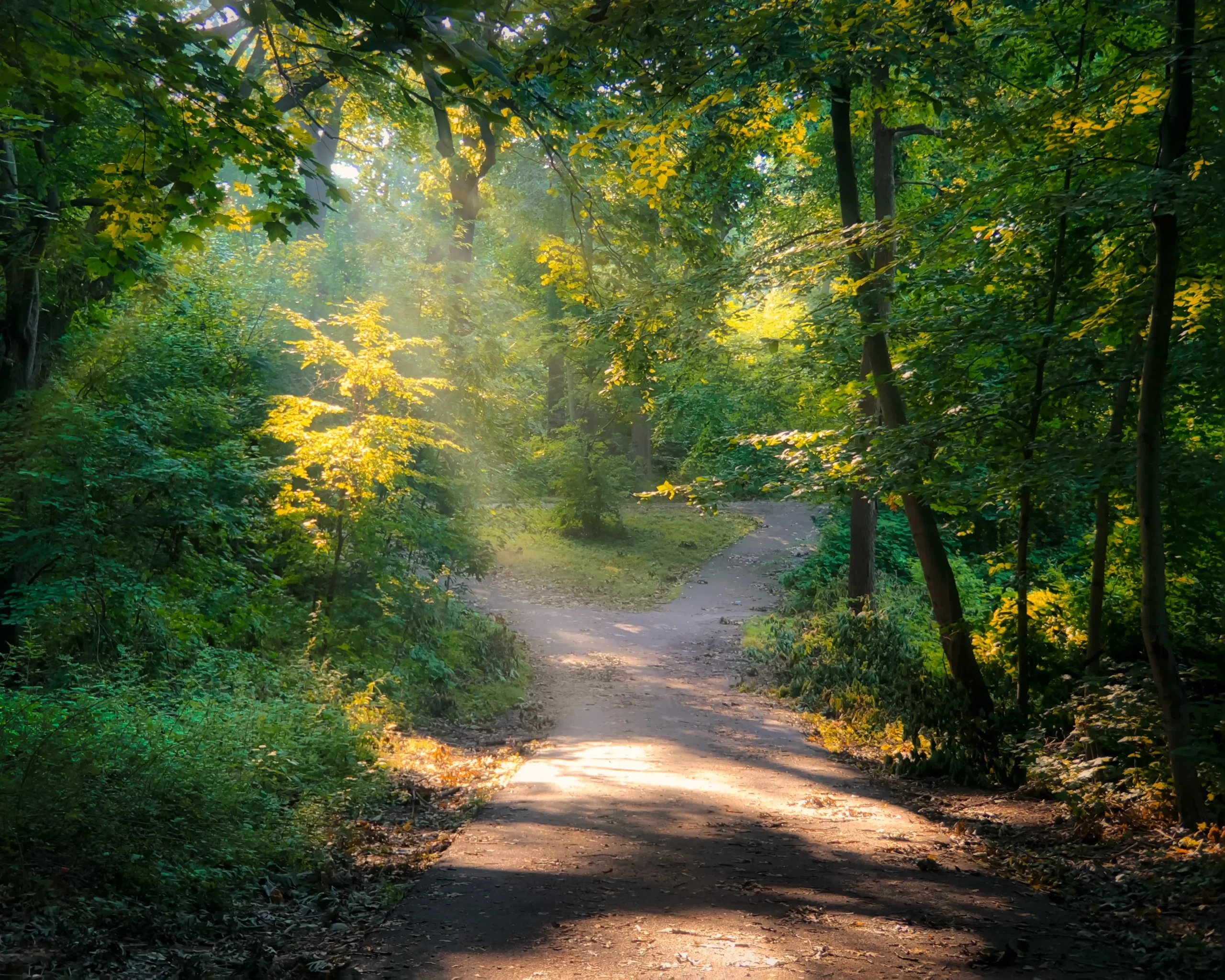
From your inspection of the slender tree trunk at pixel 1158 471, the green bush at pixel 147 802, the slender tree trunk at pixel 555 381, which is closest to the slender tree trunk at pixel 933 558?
the slender tree trunk at pixel 1158 471

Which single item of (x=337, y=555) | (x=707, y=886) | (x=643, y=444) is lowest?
(x=707, y=886)

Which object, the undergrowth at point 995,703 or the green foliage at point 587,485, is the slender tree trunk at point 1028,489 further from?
the green foliage at point 587,485

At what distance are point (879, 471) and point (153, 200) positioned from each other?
20.5ft

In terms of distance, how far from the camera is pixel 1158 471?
595cm

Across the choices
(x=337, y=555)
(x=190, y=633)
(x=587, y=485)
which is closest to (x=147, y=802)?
(x=190, y=633)

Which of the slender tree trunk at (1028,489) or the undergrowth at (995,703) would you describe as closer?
the undergrowth at (995,703)

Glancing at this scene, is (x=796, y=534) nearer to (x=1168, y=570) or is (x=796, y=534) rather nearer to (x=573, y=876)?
(x=1168, y=570)

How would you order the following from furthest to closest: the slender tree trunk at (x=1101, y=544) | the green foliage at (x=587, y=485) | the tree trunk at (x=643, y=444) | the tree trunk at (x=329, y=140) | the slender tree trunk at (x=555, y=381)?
the tree trunk at (x=643, y=444) < the slender tree trunk at (x=555, y=381) < the green foliage at (x=587, y=485) < the tree trunk at (x=329, y=140) < the slender tree trunk at (x=1101, y=544)

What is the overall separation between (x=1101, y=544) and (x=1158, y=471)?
203 centimetres

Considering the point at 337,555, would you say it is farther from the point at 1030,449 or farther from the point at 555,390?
the point at 555,390

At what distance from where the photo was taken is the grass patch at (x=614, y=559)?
24.9 meters

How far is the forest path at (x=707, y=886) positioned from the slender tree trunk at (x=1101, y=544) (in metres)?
2.28

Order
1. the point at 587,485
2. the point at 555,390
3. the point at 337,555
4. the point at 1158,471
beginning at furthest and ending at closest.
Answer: the point at 555,390
the point at 587,485
the point at 337,555
the point at 1158,471

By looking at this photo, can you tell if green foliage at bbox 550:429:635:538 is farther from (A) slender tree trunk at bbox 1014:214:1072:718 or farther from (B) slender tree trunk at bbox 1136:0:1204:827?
(B) slender tree trunk at bbox 1136:0:1204:827
